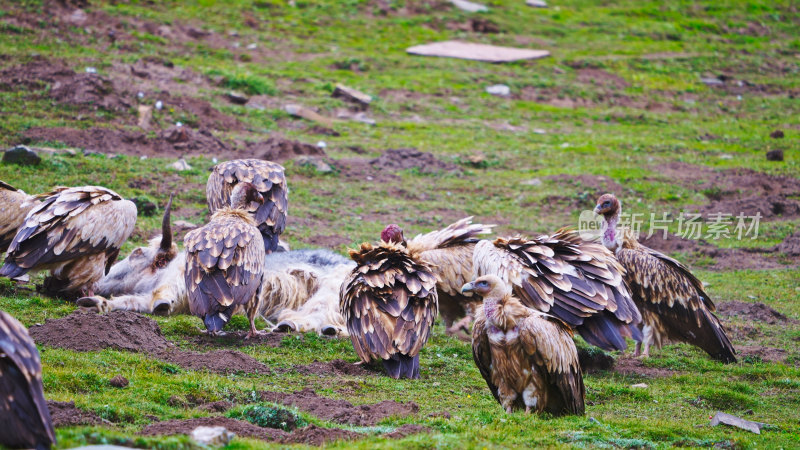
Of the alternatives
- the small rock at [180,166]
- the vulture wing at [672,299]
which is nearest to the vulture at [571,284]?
the vulture wing at [672,299]

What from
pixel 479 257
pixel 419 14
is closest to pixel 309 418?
pixel 479 257

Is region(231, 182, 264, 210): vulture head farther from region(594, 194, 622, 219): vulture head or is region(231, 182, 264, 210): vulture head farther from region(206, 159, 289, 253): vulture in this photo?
region(594, 194, 622, 219): vulture head

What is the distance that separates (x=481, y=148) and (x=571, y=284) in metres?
11.6

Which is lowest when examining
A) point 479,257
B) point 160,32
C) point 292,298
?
point 292,298

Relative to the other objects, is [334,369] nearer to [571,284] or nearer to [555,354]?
[555,354]

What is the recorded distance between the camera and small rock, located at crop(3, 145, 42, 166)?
1385 cm

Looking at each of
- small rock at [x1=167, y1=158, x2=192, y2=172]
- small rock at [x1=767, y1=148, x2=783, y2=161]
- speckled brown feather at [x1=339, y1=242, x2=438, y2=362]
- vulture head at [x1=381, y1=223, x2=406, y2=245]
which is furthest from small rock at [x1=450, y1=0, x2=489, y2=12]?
speckled brown feather at [x1=339, y1=242, x2=438, y2=362]

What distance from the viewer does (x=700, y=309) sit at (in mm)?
9906

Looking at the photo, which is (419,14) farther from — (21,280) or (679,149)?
(21,280)

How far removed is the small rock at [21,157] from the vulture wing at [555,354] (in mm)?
10191

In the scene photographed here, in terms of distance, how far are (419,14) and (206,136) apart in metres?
15.8

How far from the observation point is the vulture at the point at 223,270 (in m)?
8.49

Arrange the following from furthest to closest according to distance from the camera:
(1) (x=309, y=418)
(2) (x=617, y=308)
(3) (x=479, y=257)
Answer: (3) (x=479, y=257)
(2) (x=617, y=308)
(1) (x=309, y=418)

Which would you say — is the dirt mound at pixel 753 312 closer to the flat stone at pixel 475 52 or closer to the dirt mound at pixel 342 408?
the dirt mound at pixel 342 408
